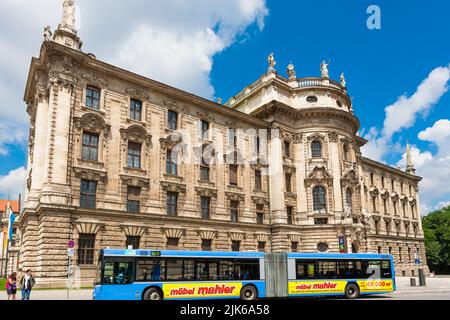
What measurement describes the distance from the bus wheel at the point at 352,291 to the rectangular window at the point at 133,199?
1719 centimetres

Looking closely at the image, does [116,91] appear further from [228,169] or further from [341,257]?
[341,257]

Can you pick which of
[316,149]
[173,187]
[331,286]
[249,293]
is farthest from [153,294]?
[316,149]

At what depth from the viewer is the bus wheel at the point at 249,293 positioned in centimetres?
2119

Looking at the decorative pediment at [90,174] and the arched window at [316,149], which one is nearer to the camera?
the decorative pediment at [90,174]

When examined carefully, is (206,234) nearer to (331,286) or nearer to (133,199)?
(133,199)

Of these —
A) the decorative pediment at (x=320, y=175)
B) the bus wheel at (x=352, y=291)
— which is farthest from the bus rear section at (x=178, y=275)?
the decorative pediment at (x=320, y=175)

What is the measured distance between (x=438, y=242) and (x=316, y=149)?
1765 inches

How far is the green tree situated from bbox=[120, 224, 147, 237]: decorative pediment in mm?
62675

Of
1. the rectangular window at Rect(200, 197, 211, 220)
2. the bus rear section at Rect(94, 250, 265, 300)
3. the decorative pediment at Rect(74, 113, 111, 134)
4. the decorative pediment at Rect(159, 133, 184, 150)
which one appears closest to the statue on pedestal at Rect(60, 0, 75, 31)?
the decorative pediment at Rect(74, 113, 111, 134)

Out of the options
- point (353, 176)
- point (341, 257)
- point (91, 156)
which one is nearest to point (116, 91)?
point (91, 156)

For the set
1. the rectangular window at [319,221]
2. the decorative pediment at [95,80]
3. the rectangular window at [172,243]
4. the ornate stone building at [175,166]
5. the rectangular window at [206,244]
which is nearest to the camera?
the ornate stone building at [175,166]

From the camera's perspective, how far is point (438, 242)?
246ft

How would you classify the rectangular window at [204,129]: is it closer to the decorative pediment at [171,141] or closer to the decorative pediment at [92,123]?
the decorative pediment at [171,141]

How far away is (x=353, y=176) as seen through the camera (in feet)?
155
